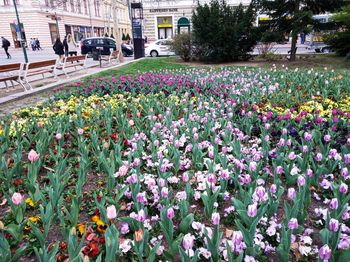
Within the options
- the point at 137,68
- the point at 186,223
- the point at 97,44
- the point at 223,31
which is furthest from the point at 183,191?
the point at 97,44

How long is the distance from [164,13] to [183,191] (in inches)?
1632

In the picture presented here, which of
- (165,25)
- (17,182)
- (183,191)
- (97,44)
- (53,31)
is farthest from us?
(53,31)

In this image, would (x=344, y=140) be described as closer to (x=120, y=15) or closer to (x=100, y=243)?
(x=100, y=243)

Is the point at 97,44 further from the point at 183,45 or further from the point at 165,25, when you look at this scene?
the point at 165,25

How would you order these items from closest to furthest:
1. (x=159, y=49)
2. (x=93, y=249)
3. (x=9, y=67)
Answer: (x=93, y=249)
(x=9, y=67)
(x=159, y=49)

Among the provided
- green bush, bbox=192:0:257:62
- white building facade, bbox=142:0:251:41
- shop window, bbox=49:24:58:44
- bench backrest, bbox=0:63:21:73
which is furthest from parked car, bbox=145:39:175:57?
shop window, bbox=49:24:58:44

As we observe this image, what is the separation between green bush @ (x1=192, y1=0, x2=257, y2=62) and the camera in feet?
55.1

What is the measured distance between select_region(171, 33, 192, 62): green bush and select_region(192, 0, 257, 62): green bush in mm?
605

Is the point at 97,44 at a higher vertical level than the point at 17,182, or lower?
lower

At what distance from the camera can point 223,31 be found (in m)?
16.6

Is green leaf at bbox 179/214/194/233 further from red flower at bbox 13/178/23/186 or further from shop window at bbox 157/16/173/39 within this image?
shop window at bbox 157/16/173/39

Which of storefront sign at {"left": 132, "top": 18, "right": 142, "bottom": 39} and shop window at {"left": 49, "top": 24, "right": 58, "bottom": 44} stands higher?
storefront sign at {"left": 132, "top": 18, "right": 142, "bottom": 39}

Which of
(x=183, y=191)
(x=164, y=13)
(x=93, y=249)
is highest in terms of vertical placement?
(x=164, y=13)

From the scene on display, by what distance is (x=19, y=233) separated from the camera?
2352 millimetres
